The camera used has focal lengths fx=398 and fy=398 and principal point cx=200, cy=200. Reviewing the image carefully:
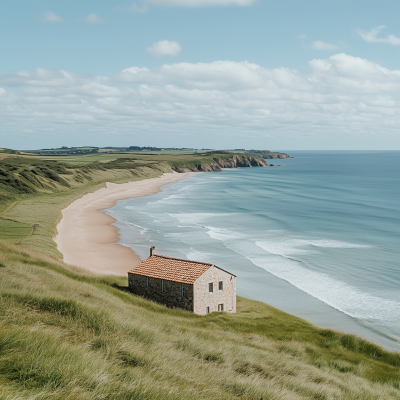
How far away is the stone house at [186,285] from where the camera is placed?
29.1 m

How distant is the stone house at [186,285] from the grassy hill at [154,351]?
51.4 inches

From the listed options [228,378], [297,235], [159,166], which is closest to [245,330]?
[228,378]

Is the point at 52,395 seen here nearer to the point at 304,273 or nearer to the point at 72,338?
the point at 72,338

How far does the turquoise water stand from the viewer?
1389 inches

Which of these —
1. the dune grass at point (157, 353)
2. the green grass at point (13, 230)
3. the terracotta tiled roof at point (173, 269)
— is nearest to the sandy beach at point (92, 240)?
the green grass at point (13, 230)

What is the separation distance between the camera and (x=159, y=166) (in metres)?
196

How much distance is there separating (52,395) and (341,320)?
29149 mm

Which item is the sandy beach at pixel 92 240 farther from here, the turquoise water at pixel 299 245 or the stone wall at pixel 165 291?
the stone wall at pixel 165 291

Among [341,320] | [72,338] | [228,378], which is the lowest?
[341,320]

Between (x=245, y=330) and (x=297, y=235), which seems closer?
(x=245, y=330)

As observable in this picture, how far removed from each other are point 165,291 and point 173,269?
179cm

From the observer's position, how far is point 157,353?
13.6 meters

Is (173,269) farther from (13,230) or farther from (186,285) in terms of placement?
(13,230)

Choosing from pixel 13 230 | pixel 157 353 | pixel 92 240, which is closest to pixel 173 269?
pixel 157 353
